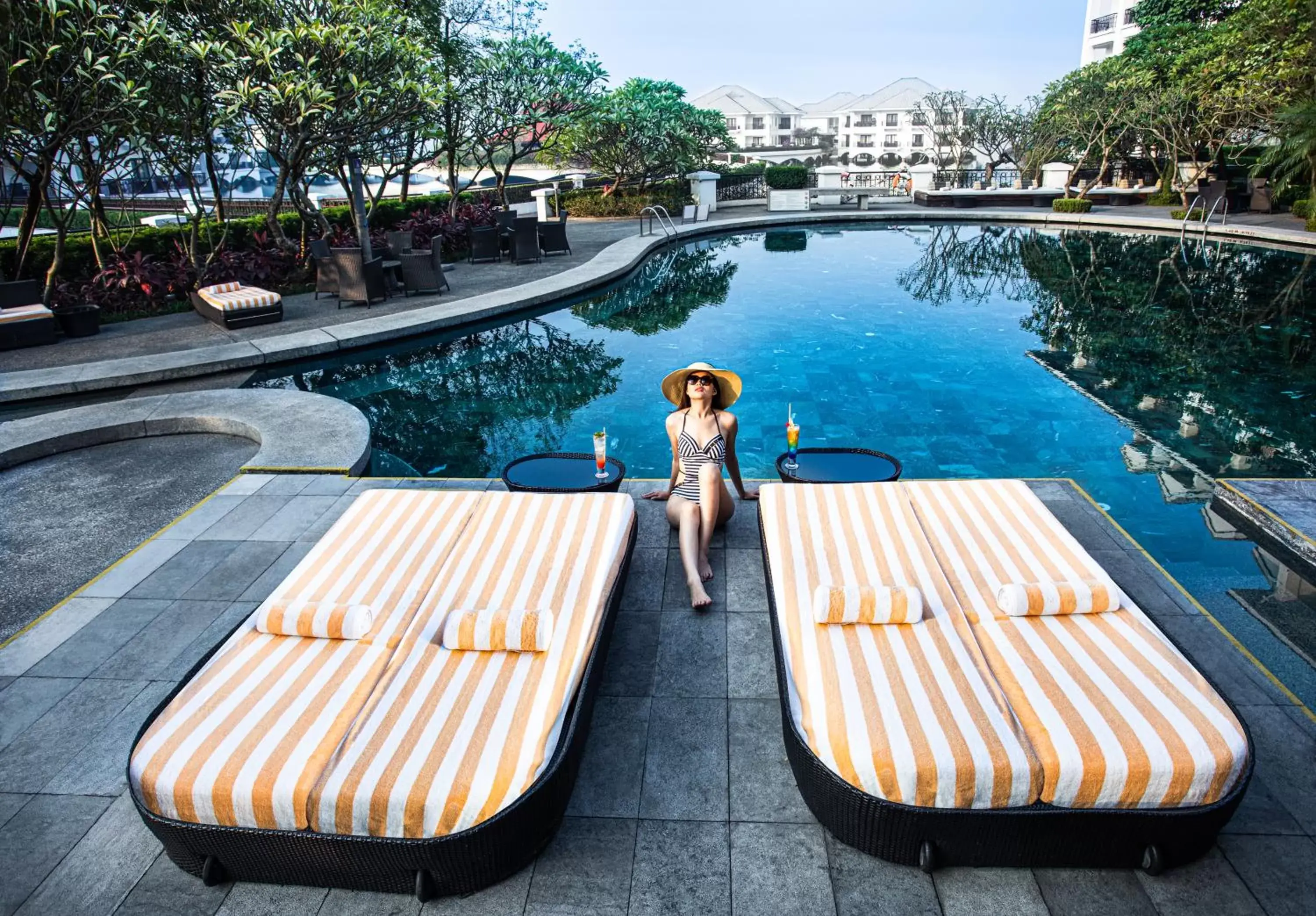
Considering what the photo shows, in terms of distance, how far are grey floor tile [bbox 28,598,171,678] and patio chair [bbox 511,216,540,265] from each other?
45.7 ft

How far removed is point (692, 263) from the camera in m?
19.7

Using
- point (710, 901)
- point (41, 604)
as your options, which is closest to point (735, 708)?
point (710, 901)

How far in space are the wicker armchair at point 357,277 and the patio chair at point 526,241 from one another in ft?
13.9

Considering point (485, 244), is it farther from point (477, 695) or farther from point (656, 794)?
point (656, 794)

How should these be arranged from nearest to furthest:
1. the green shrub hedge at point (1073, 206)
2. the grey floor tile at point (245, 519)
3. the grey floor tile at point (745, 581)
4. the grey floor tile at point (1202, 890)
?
1. the grey floor tile at point (1202, 890)
2. the grey floor tile at point (745, 581)
3. the grey floor tile at point (245, 519)
4. the green shrub hedge at point (1073, 206)

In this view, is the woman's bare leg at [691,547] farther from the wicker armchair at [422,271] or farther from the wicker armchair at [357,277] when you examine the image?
the wicker armchair at [422,271]

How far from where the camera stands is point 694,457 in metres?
5.37

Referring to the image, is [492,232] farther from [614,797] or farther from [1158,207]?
[1158,207]

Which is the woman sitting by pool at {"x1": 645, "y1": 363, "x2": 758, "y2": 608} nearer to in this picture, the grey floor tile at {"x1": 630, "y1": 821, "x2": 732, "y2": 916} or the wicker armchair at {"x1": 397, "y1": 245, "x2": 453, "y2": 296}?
the grey floor tile at {"x1": 630, "y1": 821, "x2": 732, "y2": 916}

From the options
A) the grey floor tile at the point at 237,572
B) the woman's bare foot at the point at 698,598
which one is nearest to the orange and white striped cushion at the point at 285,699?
the grey floor tile at the point at 237,572

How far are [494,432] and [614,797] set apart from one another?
6308mm

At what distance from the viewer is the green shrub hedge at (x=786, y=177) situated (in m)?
31.7

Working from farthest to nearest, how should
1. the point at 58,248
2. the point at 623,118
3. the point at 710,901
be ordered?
the point at 623,118 < the point at 58,248 < the point at 710,901

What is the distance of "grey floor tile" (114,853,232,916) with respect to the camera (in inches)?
116
